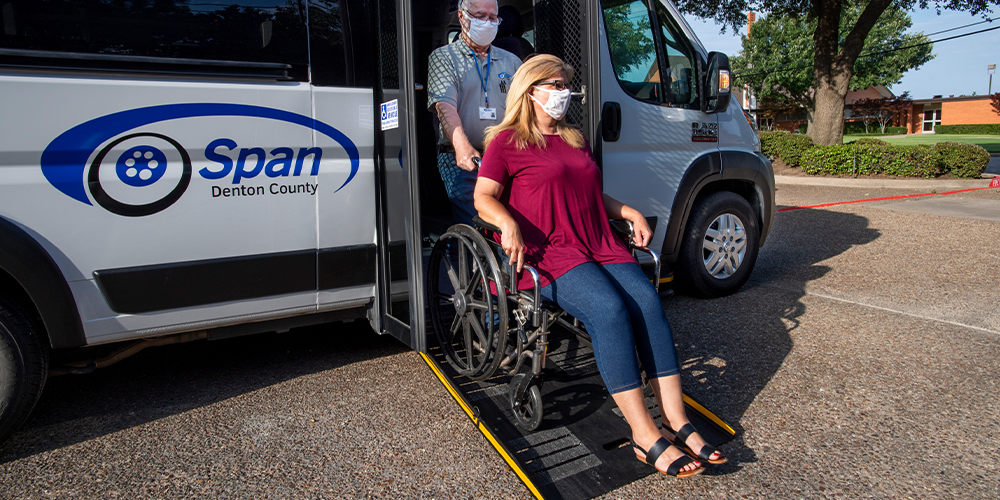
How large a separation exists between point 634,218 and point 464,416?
4.01 ft

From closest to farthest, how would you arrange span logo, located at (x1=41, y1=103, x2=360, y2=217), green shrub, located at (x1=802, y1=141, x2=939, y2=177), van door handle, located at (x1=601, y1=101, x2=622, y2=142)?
span logo, located at (x1=41, y1=103, x2=360, y2=217) → van door handle, located at (x1=601, y1=101, x2=622, y2=142) → green shrub, located at (x1=802, y1=141, x2=939, y2=177)

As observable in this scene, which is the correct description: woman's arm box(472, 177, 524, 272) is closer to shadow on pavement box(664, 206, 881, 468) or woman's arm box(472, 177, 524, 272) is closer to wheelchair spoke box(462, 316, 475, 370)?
wheelchair spoke box(462, 316, 475, 370)

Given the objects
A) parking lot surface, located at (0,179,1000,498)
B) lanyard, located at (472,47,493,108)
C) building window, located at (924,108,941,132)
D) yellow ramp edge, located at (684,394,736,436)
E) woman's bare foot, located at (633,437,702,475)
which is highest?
building window, located at (924,108,941,132)

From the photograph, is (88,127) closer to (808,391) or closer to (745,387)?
(745,387)

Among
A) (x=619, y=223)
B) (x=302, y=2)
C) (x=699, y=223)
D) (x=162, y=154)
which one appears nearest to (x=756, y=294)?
(x=699, y=223)

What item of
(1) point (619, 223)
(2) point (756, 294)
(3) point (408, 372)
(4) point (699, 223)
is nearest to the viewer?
(1) point (619, 223)

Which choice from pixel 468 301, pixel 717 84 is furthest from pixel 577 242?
pixel 717 84

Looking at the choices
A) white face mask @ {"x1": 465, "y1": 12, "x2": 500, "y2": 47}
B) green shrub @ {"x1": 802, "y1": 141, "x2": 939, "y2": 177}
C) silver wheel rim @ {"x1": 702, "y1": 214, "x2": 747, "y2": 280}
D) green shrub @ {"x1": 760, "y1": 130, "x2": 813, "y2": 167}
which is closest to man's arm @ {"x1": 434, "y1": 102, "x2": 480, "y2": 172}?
white face mask @ {"x1": 465, "y1": 12, "x2": 500, "y2": 47}

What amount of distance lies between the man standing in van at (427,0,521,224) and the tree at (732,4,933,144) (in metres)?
53.2

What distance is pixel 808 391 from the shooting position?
10.5ft

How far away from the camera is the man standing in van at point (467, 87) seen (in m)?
3.37

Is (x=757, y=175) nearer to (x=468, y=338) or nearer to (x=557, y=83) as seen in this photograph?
(x=557, y=83)

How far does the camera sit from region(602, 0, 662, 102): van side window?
13.7 ft

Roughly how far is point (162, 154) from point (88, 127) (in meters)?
0.29
